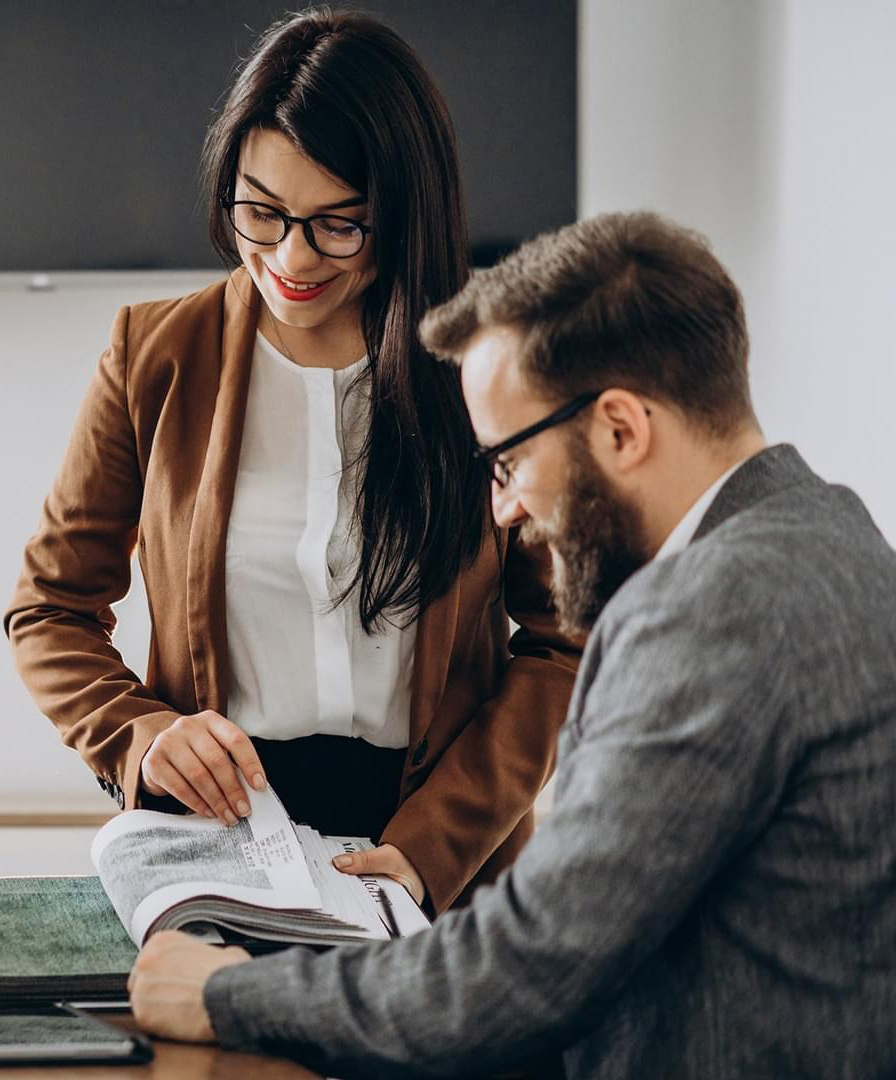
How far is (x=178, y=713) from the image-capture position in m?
1.47

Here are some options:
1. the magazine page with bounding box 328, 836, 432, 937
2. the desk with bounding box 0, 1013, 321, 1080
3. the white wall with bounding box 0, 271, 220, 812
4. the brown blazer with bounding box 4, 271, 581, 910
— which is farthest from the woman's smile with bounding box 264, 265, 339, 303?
the white wall with bounding box 0, 271, 220, 812

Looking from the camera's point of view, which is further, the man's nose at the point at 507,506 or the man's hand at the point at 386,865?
the man's hand at the point at 386,865

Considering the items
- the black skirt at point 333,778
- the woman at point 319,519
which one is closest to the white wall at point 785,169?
the woman at point 319,519

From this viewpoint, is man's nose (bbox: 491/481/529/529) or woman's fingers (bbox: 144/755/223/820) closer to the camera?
man's nose (bbox: 491/481/529/529)

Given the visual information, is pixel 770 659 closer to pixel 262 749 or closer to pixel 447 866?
pixel 447 866

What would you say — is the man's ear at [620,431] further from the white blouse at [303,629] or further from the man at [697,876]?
the white blouse at [303,629]

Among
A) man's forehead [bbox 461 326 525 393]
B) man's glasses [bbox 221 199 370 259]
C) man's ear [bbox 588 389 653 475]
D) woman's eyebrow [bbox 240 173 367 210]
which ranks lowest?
man's ear [bbox 588 389 653 475]

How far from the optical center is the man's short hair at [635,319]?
1.03 metres

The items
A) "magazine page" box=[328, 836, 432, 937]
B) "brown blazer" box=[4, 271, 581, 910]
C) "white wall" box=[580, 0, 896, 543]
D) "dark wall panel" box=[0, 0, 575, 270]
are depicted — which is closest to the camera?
"magazine page" box=[328, 836, 432, 937]

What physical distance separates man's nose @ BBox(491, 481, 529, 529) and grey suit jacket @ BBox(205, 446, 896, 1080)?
0.73 feet

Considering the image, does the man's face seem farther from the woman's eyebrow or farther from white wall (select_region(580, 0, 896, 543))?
white wall (select_region(580, 0, 896, 543))

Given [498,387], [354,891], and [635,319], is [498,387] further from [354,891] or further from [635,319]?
[354,891]

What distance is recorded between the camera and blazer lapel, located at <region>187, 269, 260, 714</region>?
4.74 ft

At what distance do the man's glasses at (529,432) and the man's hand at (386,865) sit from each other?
1.32 feet
